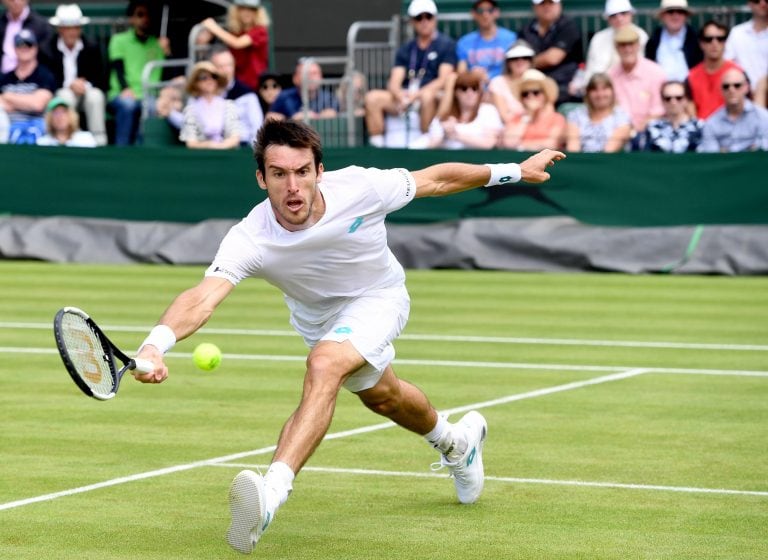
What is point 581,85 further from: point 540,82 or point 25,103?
point 25,103

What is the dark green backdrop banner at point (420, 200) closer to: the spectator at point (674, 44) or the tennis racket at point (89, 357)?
the spectator at point (674, 44)

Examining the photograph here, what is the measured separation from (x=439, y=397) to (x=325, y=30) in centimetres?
1691

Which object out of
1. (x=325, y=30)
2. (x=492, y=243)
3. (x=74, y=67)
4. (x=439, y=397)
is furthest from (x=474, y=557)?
(x=325, y=30)

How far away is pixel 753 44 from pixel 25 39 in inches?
407

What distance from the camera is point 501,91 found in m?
18.9

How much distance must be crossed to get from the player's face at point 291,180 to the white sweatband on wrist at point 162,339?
2.65 feet

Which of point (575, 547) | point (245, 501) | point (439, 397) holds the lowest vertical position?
point (439, 397)

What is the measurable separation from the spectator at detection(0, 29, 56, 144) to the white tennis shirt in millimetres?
15035

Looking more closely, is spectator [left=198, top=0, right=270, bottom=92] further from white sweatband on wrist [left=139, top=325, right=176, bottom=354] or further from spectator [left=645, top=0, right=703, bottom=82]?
white sweatband on wrist [left=139, top=325, right=176, bottom=354]

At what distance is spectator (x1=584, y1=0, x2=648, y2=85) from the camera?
1894cm

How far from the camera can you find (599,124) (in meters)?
18.0

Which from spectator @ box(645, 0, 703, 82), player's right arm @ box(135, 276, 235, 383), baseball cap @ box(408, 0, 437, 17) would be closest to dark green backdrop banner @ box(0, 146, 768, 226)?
spectator @ box(645, 0, 703, 82)

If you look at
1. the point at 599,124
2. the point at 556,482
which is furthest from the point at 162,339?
the point at 599,124

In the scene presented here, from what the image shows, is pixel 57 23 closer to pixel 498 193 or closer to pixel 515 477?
pixel 498 193
